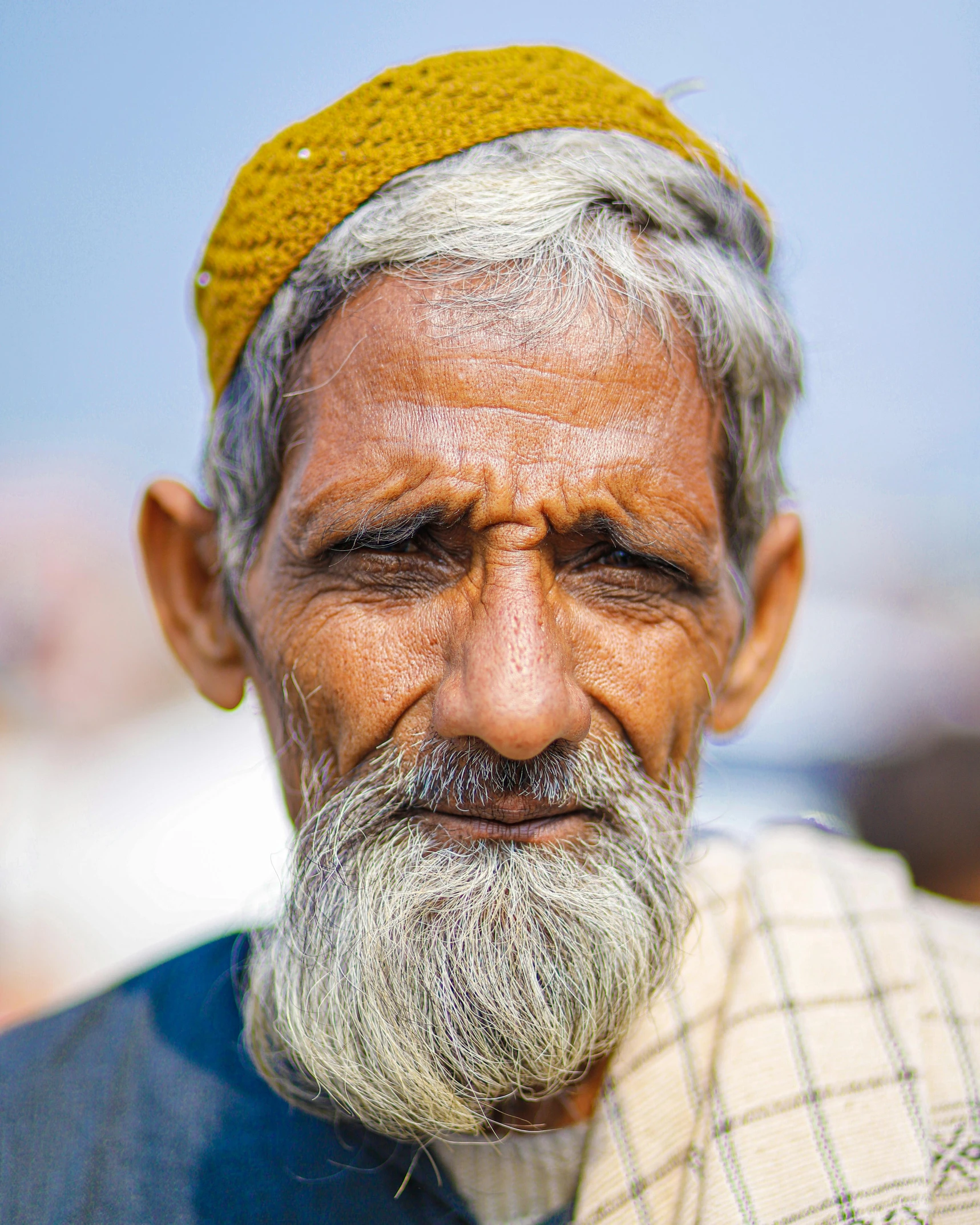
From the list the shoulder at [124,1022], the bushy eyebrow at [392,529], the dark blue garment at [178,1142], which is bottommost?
the dark blue garment at [178,1142]

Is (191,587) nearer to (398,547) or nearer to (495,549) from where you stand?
(398,547)

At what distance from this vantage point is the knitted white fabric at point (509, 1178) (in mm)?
1578

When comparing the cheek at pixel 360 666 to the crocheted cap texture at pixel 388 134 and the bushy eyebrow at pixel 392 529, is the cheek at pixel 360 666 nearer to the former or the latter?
the bushy eyebrow at pixel 392 529

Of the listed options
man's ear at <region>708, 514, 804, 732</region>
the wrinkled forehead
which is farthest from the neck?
the wrinkled forehead

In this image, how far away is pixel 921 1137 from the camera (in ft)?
5.04

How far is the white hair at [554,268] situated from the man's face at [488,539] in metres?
0.06

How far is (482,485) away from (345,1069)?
95 cm

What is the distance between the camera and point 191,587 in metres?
1.95

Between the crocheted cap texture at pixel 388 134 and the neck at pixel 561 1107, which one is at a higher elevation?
the crocheted cap texture at pixel 388 134

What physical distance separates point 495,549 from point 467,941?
603 millimetres

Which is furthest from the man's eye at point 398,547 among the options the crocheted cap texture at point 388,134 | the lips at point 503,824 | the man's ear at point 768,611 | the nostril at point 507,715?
the man's ear at point 768,611

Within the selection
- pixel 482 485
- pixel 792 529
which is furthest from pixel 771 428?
pixel 482 485

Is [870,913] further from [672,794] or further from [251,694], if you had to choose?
[251,694]

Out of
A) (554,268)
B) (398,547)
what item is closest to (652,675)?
(398,547)
